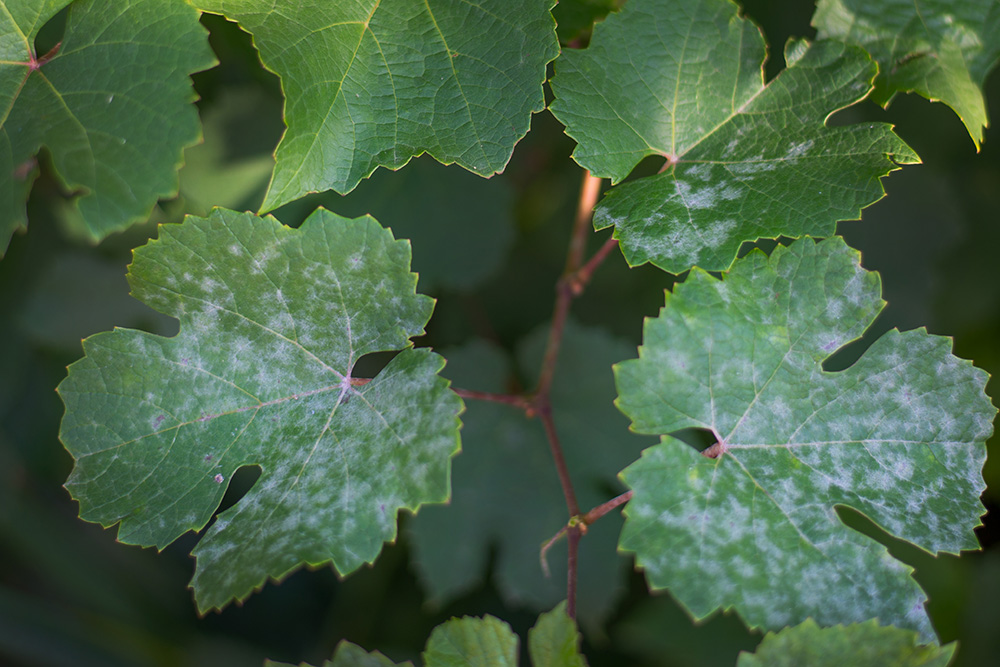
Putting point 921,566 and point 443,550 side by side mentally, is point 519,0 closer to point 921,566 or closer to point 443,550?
point 443,550

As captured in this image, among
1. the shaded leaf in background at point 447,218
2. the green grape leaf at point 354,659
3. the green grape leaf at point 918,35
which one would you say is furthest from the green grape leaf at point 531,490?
the green grape leaf at point 918,35

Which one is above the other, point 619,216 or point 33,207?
point 619,216

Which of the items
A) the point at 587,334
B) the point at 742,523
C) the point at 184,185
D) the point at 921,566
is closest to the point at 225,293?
the point at 184,185

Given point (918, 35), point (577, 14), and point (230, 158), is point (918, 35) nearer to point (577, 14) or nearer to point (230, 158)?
point (577, 14)

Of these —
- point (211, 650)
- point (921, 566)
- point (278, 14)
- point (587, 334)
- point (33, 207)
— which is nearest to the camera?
point (278, 14)

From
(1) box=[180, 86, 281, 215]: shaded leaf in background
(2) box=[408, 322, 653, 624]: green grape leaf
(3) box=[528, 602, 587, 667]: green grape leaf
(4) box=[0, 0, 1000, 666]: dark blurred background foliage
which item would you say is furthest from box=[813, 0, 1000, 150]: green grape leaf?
(1) box=[180, 86, 281, 215]: shaded leaf in background

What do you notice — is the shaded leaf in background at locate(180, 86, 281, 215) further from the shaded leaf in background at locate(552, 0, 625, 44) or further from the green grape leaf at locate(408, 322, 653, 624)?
the shaded leaf in background at locate(552, 0, 625, 44)
